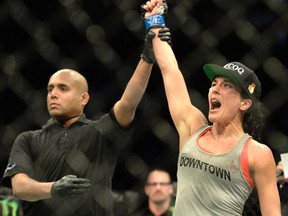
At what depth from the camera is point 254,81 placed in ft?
7.20

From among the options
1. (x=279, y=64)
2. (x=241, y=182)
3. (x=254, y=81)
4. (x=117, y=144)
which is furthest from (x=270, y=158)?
(x=279, y=64)

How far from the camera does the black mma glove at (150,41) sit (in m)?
2.40

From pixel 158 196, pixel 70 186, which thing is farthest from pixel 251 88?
pixel 158 196

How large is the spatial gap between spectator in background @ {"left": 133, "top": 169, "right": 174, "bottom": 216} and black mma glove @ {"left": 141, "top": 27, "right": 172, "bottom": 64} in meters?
1.22

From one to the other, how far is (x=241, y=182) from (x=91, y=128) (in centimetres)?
89

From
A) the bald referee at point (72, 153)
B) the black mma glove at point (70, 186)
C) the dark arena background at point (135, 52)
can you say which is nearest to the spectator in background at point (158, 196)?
the dark arena background at point (135, 52)

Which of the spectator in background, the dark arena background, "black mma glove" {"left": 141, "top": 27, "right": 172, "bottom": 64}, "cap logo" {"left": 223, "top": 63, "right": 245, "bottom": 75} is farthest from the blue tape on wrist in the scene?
the dark arena background

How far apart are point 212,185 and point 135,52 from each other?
8.10 ft

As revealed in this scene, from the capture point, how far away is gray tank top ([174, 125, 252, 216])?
80.0 inches

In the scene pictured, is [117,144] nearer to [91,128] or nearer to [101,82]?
[91,128]

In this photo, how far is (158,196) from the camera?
3588 millimetres

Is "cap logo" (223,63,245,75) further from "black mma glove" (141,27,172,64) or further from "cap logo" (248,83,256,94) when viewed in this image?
"black mma glove" (141,27,172,64)

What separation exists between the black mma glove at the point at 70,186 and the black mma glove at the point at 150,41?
0.56 meters

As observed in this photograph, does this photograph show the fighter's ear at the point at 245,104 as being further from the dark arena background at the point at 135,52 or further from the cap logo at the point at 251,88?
the dark arena background at the point at 135,52
